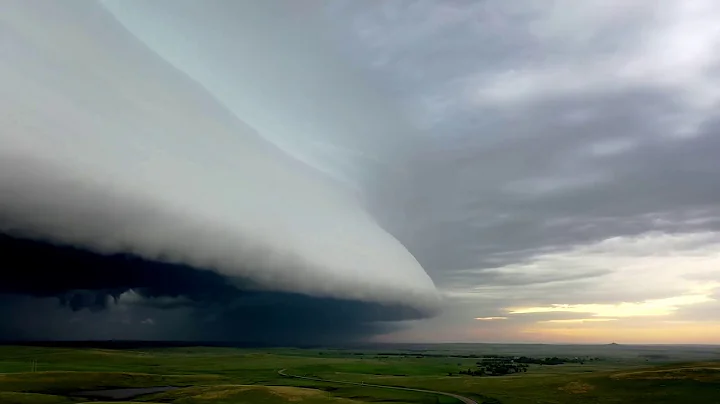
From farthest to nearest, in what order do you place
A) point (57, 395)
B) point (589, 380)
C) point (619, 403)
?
point (589, 380)
point (57, 395)
point (619, 403)

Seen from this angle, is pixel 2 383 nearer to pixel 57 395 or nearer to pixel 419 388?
pixel 57 395

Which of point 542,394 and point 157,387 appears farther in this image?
point 157,387

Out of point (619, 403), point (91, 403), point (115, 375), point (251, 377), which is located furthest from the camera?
point (251, 377)

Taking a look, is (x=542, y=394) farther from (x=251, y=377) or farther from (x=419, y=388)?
(x=251, y=377)

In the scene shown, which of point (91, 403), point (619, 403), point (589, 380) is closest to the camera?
point (91, 403)

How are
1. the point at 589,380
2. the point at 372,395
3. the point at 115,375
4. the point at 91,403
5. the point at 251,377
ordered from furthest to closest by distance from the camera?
the point at 251,377, the point at 115,375, the point at 589,380, the point at 372,395, the point at 91,403

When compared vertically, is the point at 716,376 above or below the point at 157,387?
above

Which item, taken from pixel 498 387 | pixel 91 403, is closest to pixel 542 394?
pixel 498 387

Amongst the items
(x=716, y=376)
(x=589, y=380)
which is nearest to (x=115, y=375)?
(x=589, y=380)

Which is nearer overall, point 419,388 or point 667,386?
point 667,386
